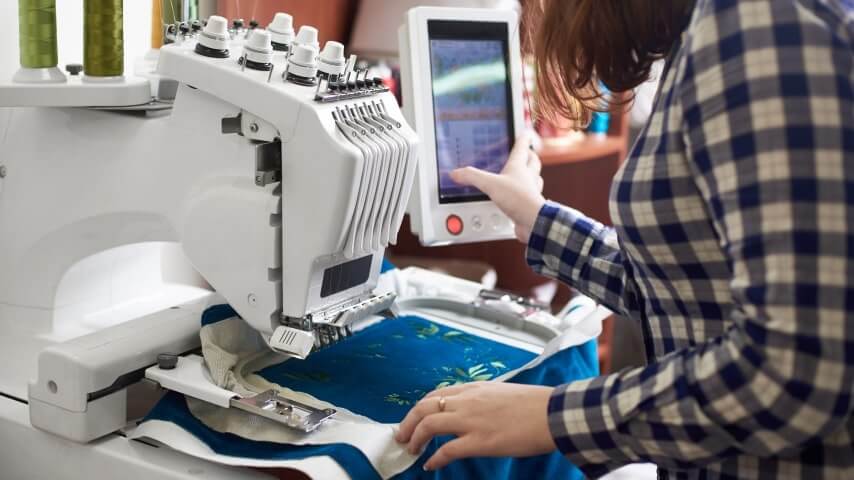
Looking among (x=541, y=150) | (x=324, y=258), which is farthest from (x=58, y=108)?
(x=541, y=150)

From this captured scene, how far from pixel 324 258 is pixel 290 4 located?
80 centimetres

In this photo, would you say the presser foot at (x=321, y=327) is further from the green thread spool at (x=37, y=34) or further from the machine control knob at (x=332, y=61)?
the green thread spool at (x=37, y=34)

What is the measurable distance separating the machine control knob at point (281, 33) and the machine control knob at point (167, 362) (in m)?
0.30

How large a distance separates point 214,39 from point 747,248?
0.49 m

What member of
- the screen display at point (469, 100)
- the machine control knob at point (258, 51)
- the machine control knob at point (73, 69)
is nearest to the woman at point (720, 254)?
the machine control knob at point (258, 51)

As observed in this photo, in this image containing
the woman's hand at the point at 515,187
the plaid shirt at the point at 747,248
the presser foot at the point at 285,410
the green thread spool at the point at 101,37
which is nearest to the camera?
the plaid shirt at the point at 747,248

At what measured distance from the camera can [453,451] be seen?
0.69 m

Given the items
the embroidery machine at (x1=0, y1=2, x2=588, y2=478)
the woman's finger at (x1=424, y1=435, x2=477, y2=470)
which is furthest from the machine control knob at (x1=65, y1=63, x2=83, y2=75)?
the woman's finger at (x1=424, y1=435, x2=477, y2=470)

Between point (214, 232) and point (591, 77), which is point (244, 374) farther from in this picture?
point (591, 77)

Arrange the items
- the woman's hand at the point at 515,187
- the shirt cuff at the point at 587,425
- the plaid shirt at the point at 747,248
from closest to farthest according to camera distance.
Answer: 1. the plaid shirt at the point at 747,248
2. the shirt cuff at the point at 587,425
3. the woman's hand at the point at 515,187

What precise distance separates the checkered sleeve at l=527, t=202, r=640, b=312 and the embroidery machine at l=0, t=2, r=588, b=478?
167 millimetres

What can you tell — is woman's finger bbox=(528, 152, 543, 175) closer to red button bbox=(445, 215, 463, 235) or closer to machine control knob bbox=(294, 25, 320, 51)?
red button bbox=(445, 215, 463, 235)

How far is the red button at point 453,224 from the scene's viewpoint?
1092 millimetres

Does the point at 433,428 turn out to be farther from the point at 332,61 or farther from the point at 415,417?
the point at 332,61
